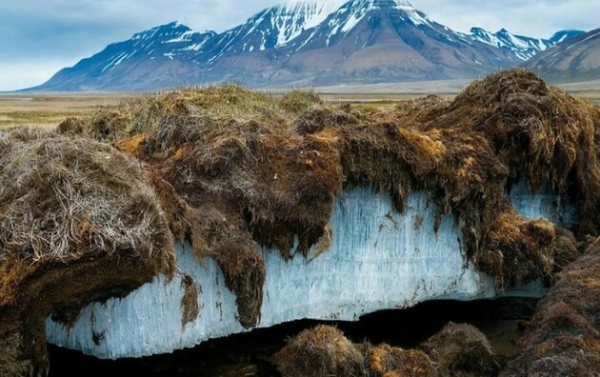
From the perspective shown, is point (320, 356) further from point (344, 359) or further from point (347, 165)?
point (347, 165)

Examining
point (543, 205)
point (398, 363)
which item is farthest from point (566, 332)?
point (543, 205)

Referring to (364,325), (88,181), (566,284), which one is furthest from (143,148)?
(566,284)

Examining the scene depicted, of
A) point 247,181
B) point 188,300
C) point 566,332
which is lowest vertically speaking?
point 566,332

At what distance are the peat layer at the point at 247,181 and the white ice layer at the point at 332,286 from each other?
0.43 meters

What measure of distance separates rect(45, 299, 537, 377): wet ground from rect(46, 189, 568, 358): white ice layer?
0.48 meters

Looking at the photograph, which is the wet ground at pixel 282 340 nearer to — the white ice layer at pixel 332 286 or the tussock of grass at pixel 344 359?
the white ice layer at pixel 332 286

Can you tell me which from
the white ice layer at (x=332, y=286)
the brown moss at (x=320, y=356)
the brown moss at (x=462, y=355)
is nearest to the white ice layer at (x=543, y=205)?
the white ice layer at (x=332, y=286)

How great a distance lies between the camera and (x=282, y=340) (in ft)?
45.9

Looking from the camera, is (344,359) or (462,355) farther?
(462,355)

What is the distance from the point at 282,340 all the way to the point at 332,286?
1.69 metres

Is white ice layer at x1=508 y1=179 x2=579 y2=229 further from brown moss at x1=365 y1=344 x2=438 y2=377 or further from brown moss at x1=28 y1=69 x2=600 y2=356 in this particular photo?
brown moss at x1=365 y1=344 x2=438 y2=377

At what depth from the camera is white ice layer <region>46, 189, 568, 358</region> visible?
37.8ft

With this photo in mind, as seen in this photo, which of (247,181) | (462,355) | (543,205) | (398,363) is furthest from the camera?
(543,205)

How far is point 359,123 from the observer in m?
15.0
